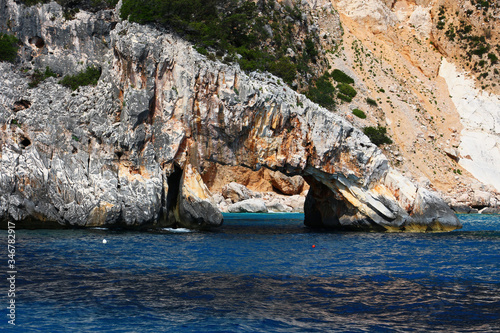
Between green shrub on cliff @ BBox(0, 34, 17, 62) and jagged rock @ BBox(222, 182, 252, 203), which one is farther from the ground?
green shrub on cliff @ BBox(0, 34, 17, 62)

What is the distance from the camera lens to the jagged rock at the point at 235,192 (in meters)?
59.5

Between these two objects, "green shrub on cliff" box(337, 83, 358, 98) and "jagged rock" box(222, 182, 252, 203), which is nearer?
"green shrub on cliff" box(337, 83, 358, 98)

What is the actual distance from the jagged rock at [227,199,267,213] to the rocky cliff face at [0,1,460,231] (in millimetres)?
21743

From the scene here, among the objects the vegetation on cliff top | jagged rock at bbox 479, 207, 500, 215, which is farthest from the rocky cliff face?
jagged rock at bbox 479, 207, 500, 215

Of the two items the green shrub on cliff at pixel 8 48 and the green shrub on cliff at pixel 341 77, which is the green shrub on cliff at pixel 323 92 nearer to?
the green shrub on cliff at pixel 341 77

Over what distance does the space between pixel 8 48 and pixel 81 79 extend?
5718mm

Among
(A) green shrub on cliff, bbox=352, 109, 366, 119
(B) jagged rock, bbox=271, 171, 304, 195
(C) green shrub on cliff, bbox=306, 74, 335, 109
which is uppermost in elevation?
(C) green shrub on cliff, bbox=306, 74, 335, 109

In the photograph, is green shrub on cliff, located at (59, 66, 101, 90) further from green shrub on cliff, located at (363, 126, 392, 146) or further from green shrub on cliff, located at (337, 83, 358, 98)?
green shrub on cliff, located at (337, 83, 358, 98)

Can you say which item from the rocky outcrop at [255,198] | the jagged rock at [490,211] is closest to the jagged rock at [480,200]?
the jagged rock at [490,211]

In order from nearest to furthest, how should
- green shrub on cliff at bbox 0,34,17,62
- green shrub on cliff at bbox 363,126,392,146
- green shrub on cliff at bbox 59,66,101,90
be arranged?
green shrub on cliff at bbox 0,34,17,62, green shrub on cliff at bbox 59,66,101,90, green shrub on cliff at bbox 363,126,392,146

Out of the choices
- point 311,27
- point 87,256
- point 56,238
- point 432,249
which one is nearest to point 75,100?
point 56,238

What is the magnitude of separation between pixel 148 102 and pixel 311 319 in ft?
76.0

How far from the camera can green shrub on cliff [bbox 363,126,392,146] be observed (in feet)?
179

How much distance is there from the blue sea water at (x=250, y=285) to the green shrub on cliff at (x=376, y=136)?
30037mm
